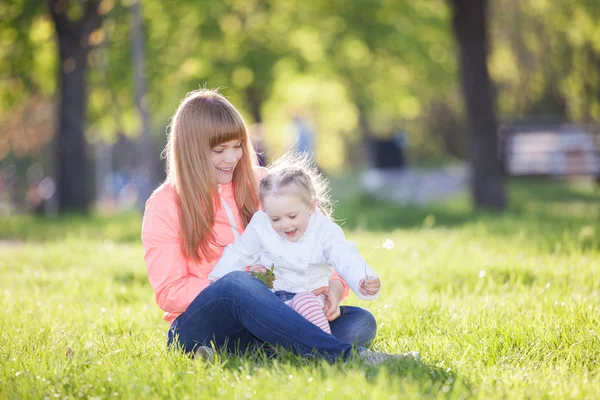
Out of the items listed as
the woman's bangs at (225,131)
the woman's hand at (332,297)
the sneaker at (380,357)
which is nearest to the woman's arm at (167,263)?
the woman's bangs at (225,131)

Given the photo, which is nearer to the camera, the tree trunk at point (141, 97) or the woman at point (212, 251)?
the woman at point (212, 251)

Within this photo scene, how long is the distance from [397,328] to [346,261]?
84 centimetres

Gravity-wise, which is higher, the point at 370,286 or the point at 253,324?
the point at 370,286

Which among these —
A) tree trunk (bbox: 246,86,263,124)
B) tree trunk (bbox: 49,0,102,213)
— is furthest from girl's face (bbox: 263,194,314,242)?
tree trunk (bbox: 246,86,263,124)

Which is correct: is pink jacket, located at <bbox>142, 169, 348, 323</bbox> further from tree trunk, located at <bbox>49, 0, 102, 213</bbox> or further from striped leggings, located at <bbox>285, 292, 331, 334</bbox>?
tree trunk, located at <bbox>49, 0, 102, 213</bbox>

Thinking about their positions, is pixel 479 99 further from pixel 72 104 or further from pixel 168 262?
pixel 168 262

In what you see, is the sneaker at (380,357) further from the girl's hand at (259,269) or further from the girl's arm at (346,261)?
the girl's hand at (259,269)

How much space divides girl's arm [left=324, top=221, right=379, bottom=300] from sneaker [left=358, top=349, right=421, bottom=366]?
0.93 feet

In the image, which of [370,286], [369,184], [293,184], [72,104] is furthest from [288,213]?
[72,104]

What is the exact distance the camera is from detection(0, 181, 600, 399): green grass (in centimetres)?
316

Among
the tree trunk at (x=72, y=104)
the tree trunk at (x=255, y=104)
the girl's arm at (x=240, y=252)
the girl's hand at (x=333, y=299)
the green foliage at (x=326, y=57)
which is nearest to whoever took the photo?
the girl's hand at (x=333, y=299)

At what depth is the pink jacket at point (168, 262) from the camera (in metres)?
3.97

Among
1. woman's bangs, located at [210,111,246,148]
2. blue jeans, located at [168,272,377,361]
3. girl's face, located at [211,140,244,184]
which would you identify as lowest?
blue jeans, located at [168,272,377,361]

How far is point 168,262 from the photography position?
3.97 metres
